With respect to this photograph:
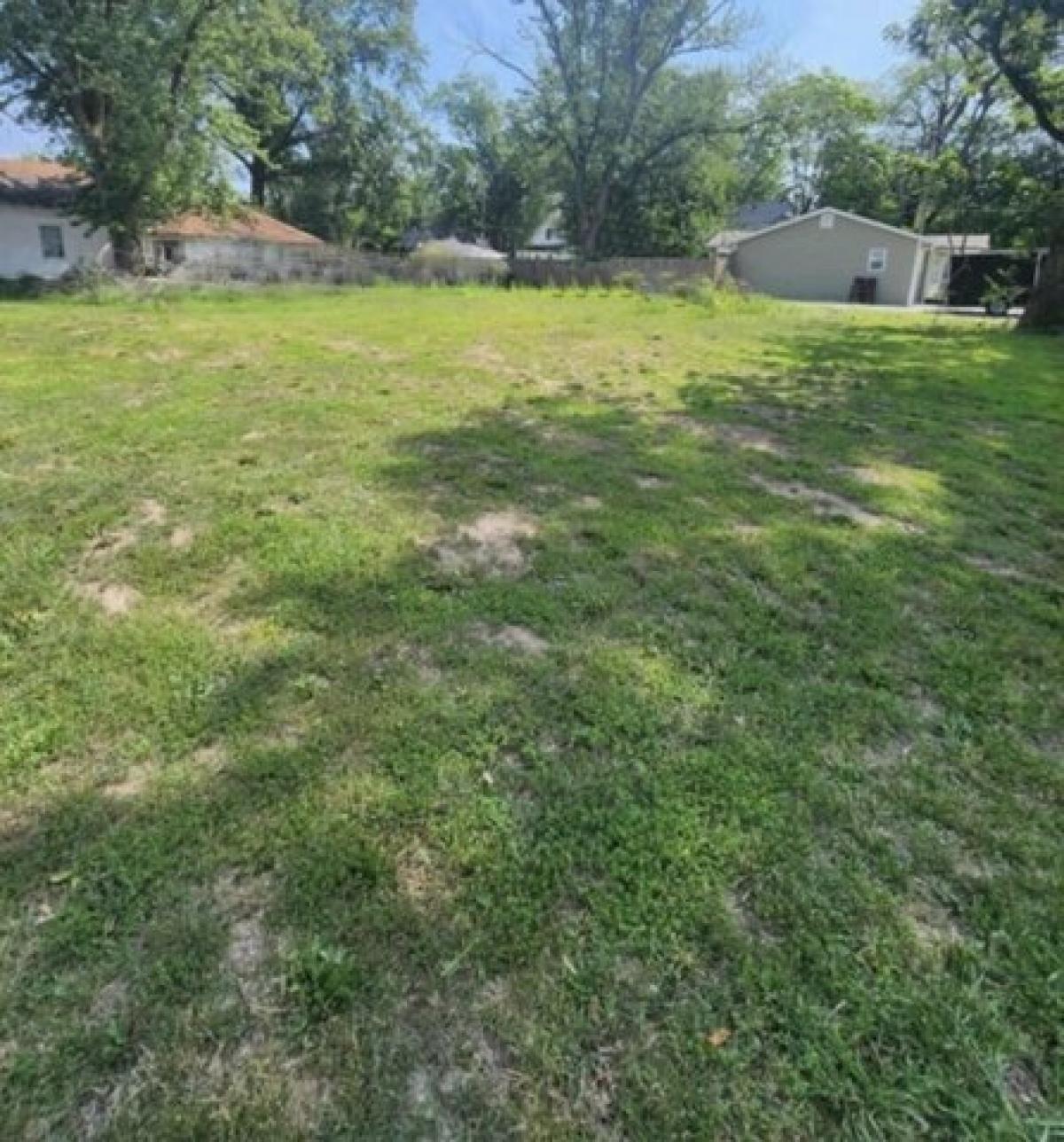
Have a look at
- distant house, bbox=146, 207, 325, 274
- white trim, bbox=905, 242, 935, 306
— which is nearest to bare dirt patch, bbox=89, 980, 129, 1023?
distant house, bbox=146, 207, 325, 274

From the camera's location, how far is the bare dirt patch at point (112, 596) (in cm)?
264

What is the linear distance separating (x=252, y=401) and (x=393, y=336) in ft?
10.7

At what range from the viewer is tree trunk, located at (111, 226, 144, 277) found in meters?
16.0

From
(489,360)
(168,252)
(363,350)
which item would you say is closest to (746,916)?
(489,360)

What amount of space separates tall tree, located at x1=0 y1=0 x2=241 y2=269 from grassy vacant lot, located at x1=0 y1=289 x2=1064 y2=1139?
14089 mm

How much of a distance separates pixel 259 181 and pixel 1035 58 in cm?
2523

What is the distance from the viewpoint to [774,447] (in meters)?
4.75

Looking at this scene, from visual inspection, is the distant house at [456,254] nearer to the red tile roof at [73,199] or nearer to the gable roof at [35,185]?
the red tile roof at [73,199]

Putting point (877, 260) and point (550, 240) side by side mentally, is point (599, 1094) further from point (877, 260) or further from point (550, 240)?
point (550, 240)

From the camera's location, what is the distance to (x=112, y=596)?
272 centimetres

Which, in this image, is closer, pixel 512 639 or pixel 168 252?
pixel 512 639

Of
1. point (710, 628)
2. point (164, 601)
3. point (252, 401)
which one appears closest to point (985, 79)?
point (252, 401)

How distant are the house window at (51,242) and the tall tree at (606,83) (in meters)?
15.2

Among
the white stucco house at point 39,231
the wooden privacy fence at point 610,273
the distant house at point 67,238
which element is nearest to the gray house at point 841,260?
the wooden privacy fence at point 610,273
